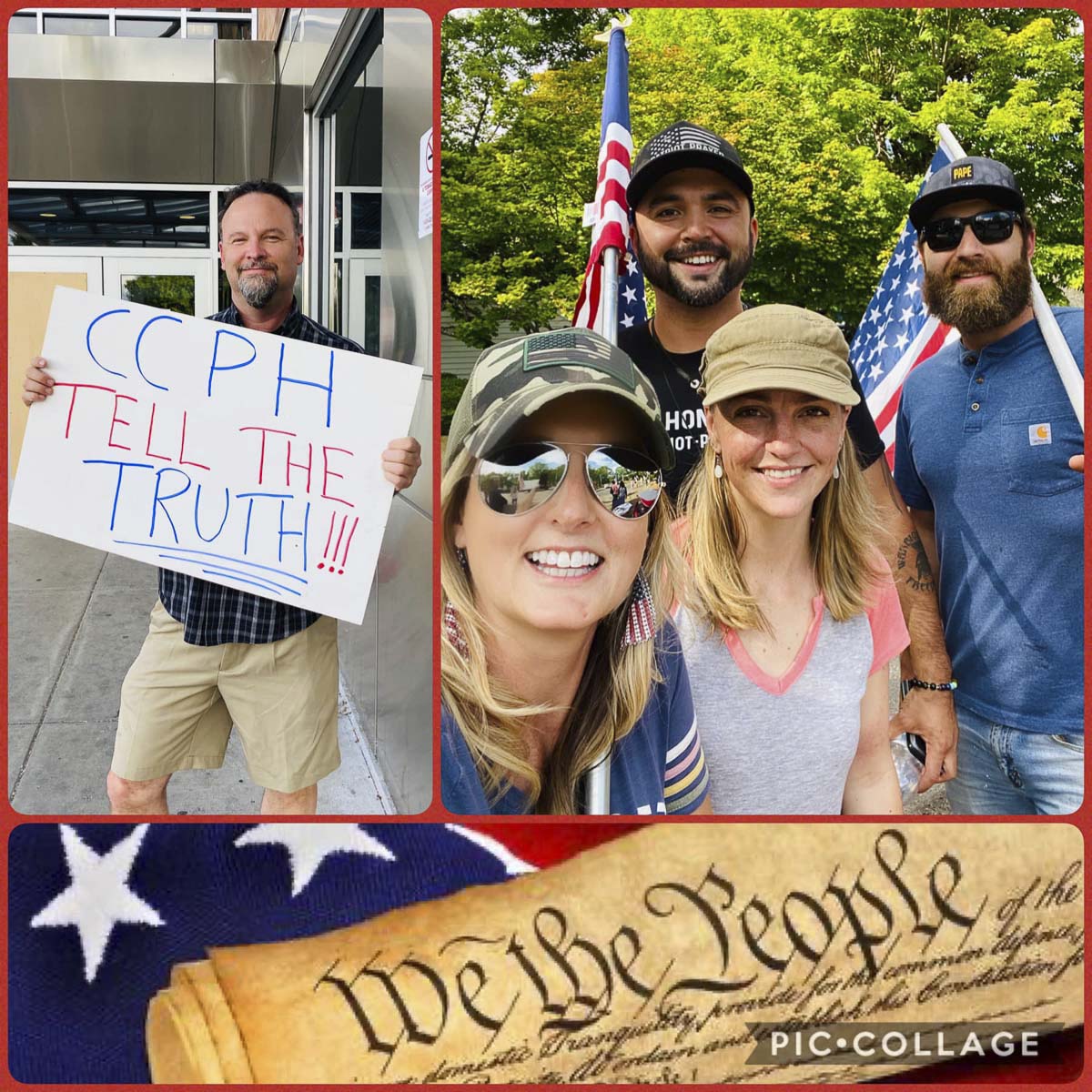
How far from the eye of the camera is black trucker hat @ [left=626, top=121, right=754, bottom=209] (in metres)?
2.12

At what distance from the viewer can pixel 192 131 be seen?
6.25 metres

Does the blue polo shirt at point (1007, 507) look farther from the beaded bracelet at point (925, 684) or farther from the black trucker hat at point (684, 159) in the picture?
the black trucker hat at point (684, 159)

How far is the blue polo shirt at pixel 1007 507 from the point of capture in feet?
7.47

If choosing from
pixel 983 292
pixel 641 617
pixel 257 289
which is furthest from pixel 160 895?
pixel 983 292

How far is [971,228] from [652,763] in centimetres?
128

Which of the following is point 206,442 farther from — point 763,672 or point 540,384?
point 763,672

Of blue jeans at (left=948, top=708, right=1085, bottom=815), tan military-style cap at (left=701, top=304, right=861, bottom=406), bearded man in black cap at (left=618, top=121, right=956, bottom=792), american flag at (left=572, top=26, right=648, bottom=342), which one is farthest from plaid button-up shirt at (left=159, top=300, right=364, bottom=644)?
blue jeans at (left=948, top=708, right=1085, bottom=815)

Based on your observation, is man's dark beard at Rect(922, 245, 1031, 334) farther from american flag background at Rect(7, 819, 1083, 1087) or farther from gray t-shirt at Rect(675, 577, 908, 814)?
american flag background at Rect(7, 819, 1083, 1087)

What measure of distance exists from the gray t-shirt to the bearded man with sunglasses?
0.27 metres

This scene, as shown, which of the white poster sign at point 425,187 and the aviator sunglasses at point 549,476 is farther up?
the white poster sign at point 425,187

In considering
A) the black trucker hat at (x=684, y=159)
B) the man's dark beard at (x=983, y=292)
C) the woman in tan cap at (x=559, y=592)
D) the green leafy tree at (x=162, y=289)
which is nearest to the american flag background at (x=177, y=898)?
the woman in tan cap at (x=559, y=592)

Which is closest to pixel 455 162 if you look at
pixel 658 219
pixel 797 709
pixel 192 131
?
pixel 658 219

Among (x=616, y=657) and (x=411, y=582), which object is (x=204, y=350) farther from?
(x=616, y=657)

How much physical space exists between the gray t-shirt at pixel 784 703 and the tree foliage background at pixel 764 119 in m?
0.66
